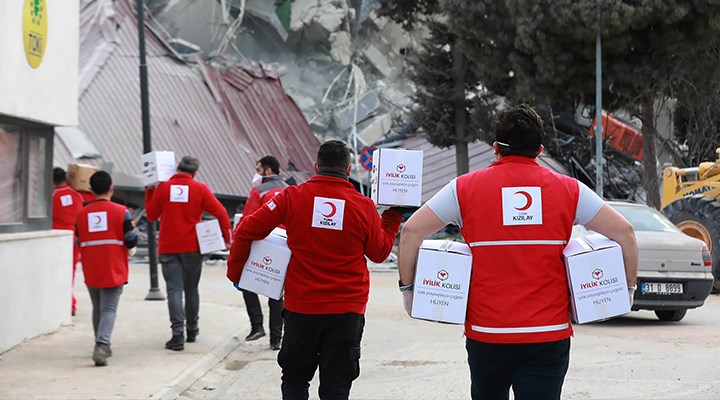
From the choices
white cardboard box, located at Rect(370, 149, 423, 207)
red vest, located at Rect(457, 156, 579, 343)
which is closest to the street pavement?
white cardboard box, located at Rect(370, 149, 423, 207)

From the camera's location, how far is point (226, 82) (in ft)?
122

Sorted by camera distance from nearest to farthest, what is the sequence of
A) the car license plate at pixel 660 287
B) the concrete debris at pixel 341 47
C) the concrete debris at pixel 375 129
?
the car license plate at pixel 660 287, the concrete debris at pixel 375 129, the concrete debris at pixel 341 47

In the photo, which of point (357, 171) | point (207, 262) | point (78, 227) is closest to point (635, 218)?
point (78, 227)

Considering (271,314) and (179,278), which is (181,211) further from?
(271,314)

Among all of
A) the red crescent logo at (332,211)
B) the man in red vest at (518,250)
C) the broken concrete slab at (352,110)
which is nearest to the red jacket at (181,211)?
the red crescent logo at (332,211)

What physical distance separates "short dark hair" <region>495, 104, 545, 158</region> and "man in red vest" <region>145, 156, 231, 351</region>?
638 centimetres

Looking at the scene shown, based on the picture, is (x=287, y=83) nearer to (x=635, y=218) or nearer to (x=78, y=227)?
(x=635, y=218)

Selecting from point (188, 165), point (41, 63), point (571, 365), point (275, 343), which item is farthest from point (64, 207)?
point (571, 365)

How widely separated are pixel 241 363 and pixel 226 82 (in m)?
27.1

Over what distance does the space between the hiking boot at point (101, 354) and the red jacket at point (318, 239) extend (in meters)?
4.27

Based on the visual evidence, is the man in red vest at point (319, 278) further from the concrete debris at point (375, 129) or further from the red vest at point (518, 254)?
the concrete debris at point (375, 129)

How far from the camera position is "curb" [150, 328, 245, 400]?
28.8 feet

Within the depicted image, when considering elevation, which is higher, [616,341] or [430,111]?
[430,111]

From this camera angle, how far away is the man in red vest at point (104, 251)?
1002 cm
